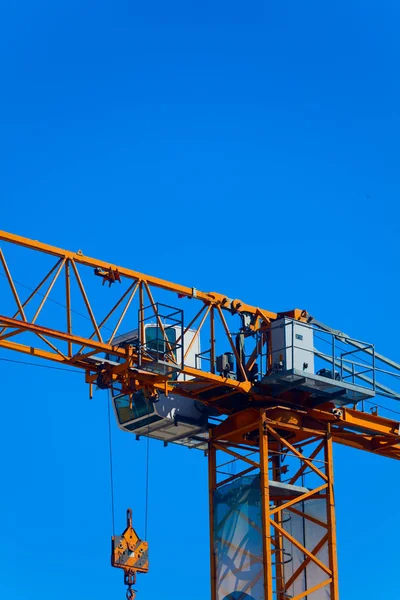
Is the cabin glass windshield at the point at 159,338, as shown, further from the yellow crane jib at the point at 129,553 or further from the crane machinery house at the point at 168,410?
the yellow crane jib at the point at 129,553

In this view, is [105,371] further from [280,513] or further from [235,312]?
[280,513]

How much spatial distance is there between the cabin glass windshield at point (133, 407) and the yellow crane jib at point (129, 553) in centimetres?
509

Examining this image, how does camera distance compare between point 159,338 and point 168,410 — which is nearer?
point 159,338

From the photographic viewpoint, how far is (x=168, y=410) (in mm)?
59656

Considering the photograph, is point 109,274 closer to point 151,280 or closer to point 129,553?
point 151,280

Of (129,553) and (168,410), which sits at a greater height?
(168,410)

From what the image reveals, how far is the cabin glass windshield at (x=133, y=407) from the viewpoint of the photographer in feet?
195

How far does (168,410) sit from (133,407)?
4.63ft

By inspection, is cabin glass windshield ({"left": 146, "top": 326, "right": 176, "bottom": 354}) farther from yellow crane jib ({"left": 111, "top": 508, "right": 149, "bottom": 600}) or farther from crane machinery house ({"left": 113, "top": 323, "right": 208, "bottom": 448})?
yellow crane jib ({"left": 111, "top": 508, "right": 149, "bottom": 600})

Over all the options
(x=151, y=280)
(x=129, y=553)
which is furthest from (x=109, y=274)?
(x=129, y=553)

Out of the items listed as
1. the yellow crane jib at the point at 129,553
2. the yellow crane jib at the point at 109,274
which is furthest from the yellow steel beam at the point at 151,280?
the yellow crane jib at the point at 129,553

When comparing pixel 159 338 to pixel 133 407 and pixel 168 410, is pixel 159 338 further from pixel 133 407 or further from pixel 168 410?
pixel 133 407

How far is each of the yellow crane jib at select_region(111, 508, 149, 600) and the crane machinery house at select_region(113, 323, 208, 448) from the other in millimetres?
4622

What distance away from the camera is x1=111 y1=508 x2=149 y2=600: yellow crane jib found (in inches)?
2156
